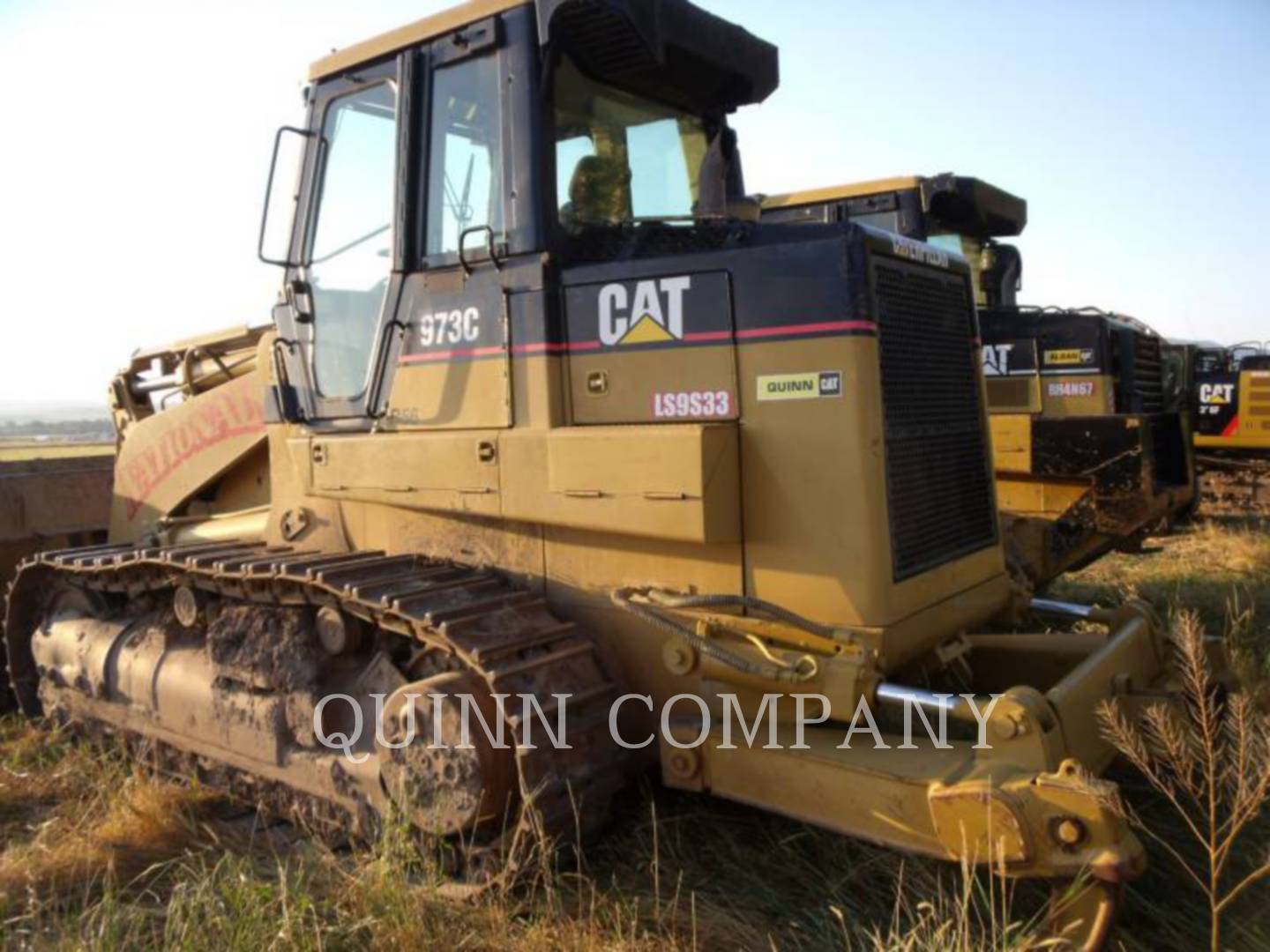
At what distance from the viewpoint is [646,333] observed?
143 inches

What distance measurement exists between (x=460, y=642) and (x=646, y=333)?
1.23 m

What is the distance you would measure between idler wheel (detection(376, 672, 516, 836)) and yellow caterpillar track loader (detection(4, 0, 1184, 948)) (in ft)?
0.04

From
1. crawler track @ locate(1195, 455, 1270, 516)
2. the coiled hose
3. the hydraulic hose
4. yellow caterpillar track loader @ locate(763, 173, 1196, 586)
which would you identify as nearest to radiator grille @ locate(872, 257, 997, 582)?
the hydraulic hose

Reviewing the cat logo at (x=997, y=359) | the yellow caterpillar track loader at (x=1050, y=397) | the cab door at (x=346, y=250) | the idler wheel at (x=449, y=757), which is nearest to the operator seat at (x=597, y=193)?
the cab door at (x=346, y=250)

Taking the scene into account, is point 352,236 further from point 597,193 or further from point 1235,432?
point 1235,432

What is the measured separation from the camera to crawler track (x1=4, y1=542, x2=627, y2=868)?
3.36 m

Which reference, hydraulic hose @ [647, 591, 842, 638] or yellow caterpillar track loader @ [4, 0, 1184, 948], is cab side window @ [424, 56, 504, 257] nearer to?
yellow caterpillar track loader @ [4, 0, 1184, 948]

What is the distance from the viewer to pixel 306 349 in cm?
457

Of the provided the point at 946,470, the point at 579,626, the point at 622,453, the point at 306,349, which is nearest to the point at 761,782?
the point at 579,626

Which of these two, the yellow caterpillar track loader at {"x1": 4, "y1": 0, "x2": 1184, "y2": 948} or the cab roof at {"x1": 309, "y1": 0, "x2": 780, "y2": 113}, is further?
the cab roof at {"x1": 309, "y1": 0, "x2": 780, "y2": 113}

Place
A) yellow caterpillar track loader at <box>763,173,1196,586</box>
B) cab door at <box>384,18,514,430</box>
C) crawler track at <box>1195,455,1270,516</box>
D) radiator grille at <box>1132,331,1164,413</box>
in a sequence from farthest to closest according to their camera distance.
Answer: crawler track at <box>1195,455,1270,516</box> < radiator grille at <box>1132,331,1164,413</box> < yellow caterpillar track loader at <box>763,173,1196,586</box> < cab door at <box>384,18,514,430</box>

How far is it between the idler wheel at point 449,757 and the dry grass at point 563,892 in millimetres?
151

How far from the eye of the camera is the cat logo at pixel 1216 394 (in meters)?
13.8

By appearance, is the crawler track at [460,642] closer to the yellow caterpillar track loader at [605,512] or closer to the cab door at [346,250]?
the yellow caterpillar track loader at [605,512]
